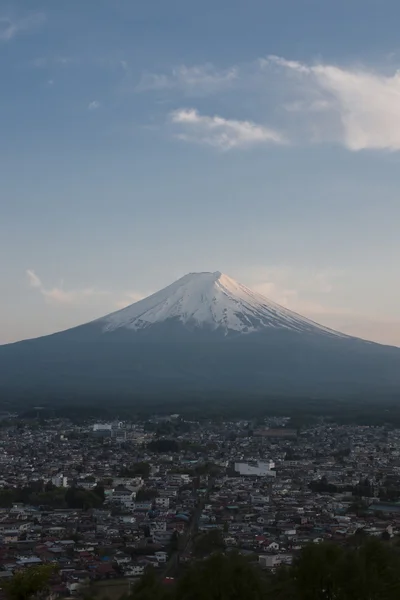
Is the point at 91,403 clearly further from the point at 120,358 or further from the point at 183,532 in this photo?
the point at 183,532

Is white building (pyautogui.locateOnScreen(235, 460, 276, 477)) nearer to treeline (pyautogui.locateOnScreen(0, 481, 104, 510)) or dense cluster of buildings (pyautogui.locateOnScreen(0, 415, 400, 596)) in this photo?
dense cluster of buildings (pyautogui.locateOnScreen(0, 415, 400, 596))

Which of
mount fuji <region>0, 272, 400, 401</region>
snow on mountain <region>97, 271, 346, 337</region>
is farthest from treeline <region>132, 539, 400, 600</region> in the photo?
snow on mountain <region>97, 271, 346, 337</region>

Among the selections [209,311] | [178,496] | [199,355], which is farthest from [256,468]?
[209,311]

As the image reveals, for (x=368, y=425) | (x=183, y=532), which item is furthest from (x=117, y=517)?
(x=368, y=425)

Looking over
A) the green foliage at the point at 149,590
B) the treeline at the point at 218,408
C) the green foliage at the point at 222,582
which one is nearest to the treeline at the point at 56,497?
the green foliage at the point at 149,590

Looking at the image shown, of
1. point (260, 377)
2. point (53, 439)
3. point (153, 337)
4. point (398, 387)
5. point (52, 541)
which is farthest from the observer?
point (153, 337)

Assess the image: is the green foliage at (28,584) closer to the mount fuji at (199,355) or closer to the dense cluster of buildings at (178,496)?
the dense cluster of buildings at (178,496)

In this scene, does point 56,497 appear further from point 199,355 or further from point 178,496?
point 199,355
